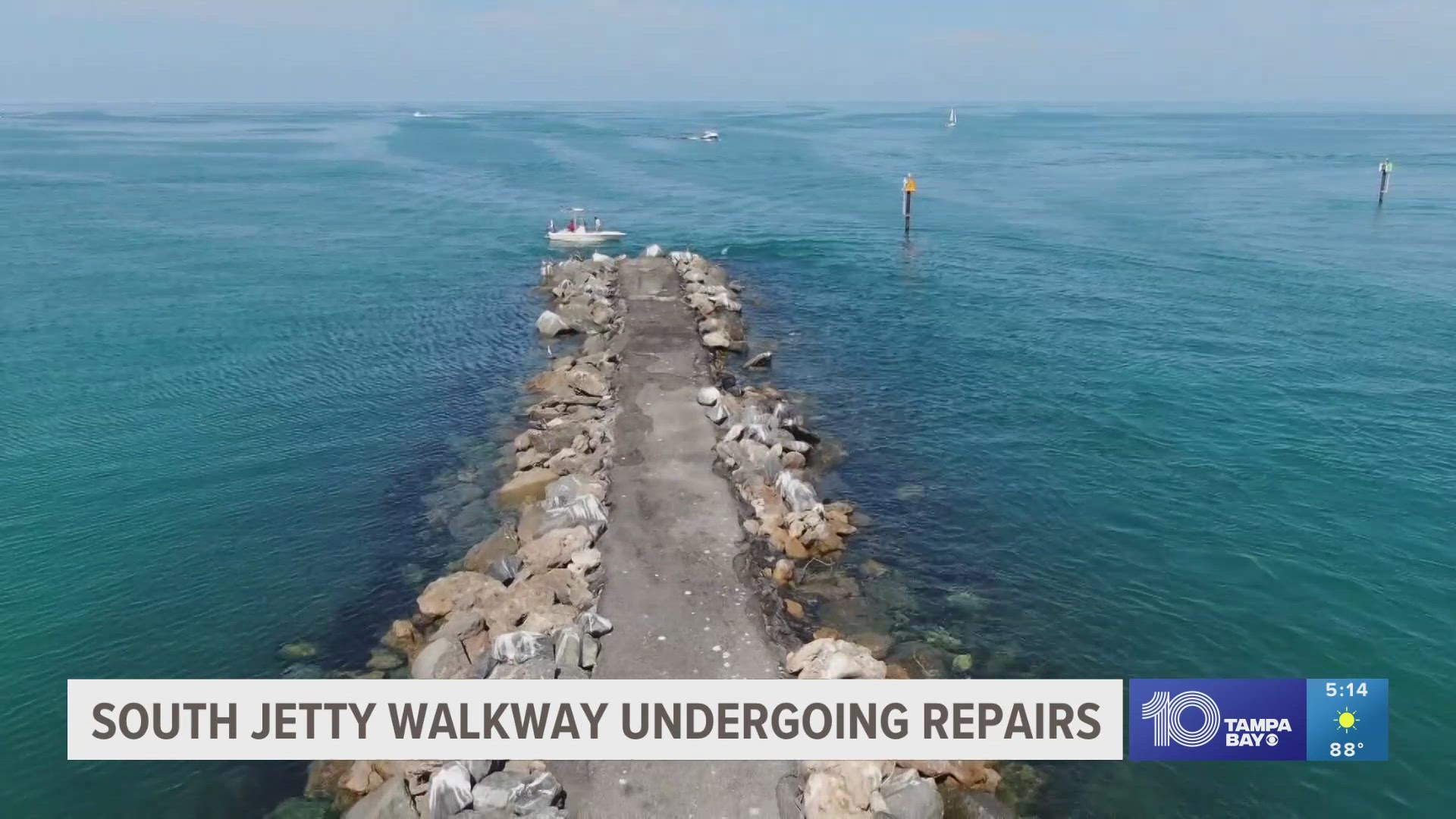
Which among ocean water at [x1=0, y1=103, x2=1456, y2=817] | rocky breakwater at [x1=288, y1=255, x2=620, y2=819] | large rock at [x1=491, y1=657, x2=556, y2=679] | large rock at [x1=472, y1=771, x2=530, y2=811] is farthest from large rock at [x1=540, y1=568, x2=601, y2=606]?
large rock at [x1=472, y1=771, x2=530, y2=811]

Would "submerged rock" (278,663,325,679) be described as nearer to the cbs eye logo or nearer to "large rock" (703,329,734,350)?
the cbs eye logo

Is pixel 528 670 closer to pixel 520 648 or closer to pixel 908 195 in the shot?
pixel 520 648

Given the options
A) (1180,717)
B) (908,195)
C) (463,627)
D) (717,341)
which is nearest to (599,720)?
(463,627)

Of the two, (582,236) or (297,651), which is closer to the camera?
(297,651)

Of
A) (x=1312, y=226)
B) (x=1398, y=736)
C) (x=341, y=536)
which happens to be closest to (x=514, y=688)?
(x=341, y=536)

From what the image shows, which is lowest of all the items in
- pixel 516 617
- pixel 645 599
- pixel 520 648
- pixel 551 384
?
pixel 516 617

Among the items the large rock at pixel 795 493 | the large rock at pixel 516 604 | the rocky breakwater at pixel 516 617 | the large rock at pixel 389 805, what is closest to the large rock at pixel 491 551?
the rocky breakwater at pixel 516 617
